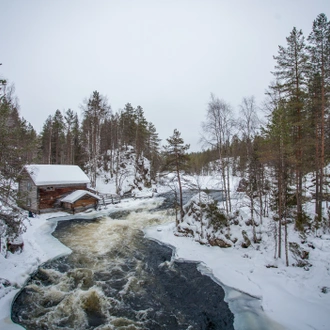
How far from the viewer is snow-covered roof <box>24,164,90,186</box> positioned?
23.3m

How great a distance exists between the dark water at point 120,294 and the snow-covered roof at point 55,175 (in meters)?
12.9

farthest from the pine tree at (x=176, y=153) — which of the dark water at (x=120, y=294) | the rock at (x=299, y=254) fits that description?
the rock at (x=299, y=254)

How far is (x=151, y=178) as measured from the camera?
145 ft

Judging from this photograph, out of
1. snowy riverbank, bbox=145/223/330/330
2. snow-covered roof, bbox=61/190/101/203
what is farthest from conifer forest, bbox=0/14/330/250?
snow-covered roof, bbox=61/190/101/203

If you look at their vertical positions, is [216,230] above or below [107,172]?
below

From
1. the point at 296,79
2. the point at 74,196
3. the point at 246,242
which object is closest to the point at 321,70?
the point at 296,79

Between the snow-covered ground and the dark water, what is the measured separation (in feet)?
2.43

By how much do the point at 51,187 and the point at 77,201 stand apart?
370cm

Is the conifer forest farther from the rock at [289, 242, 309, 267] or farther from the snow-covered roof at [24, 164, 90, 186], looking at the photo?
the snow-covered roof at [24, 164, 90, 186]

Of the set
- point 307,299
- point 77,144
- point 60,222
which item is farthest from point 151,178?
point 307,299

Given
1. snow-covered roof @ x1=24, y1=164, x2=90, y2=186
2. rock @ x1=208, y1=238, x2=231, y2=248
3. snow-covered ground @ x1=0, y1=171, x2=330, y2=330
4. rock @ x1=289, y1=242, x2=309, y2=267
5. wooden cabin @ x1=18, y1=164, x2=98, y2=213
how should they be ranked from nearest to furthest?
snow-covered ground @ x1=0, y1=171, x2=330, y2=330 < rock @ x1=289, y1=242, x2=309, y2=267 < rock @ x1=208, y1=238, x2=231, y2=248 < wooden cabin @ x1=18, y1=164, x2=98, y2=213 < snow-covered roof @ x1=24, y1=164, x2=90, y2=186

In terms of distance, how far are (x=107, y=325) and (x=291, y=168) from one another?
11.7 metres

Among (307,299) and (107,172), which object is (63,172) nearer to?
(107,172)

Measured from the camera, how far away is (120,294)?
349 inches
